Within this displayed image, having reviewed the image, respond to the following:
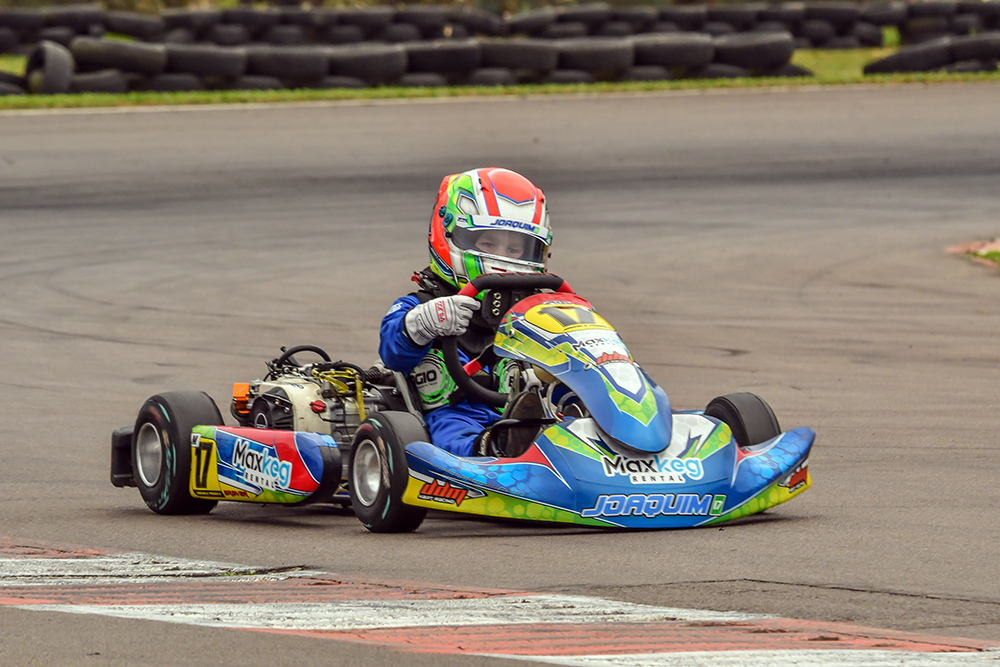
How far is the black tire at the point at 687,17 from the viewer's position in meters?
25.0

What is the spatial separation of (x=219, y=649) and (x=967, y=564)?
7.26 ft

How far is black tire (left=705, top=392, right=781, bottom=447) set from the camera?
5695 millimetres

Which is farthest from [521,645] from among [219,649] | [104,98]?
[104,98]

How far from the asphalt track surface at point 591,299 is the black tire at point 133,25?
3.05 meters

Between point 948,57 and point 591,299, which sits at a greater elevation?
point 948,57

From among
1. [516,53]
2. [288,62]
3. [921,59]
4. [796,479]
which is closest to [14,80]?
[288,62]

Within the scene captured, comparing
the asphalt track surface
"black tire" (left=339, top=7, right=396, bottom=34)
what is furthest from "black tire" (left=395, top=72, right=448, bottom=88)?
"black tire" (left=339, top=7, right=396, bottom=34)

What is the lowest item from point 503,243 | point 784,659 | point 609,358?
point 784,659

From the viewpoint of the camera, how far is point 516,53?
22.5 meters

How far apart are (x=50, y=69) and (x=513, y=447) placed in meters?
16.2

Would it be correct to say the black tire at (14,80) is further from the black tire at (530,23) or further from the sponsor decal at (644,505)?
the sponsor decal at (644,505)

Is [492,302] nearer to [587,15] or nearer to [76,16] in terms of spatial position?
[76,16]

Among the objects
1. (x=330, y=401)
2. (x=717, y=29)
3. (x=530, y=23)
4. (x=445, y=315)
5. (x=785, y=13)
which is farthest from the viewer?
(x=785, y=13)

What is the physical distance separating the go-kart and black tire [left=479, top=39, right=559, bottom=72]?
16505 mm
